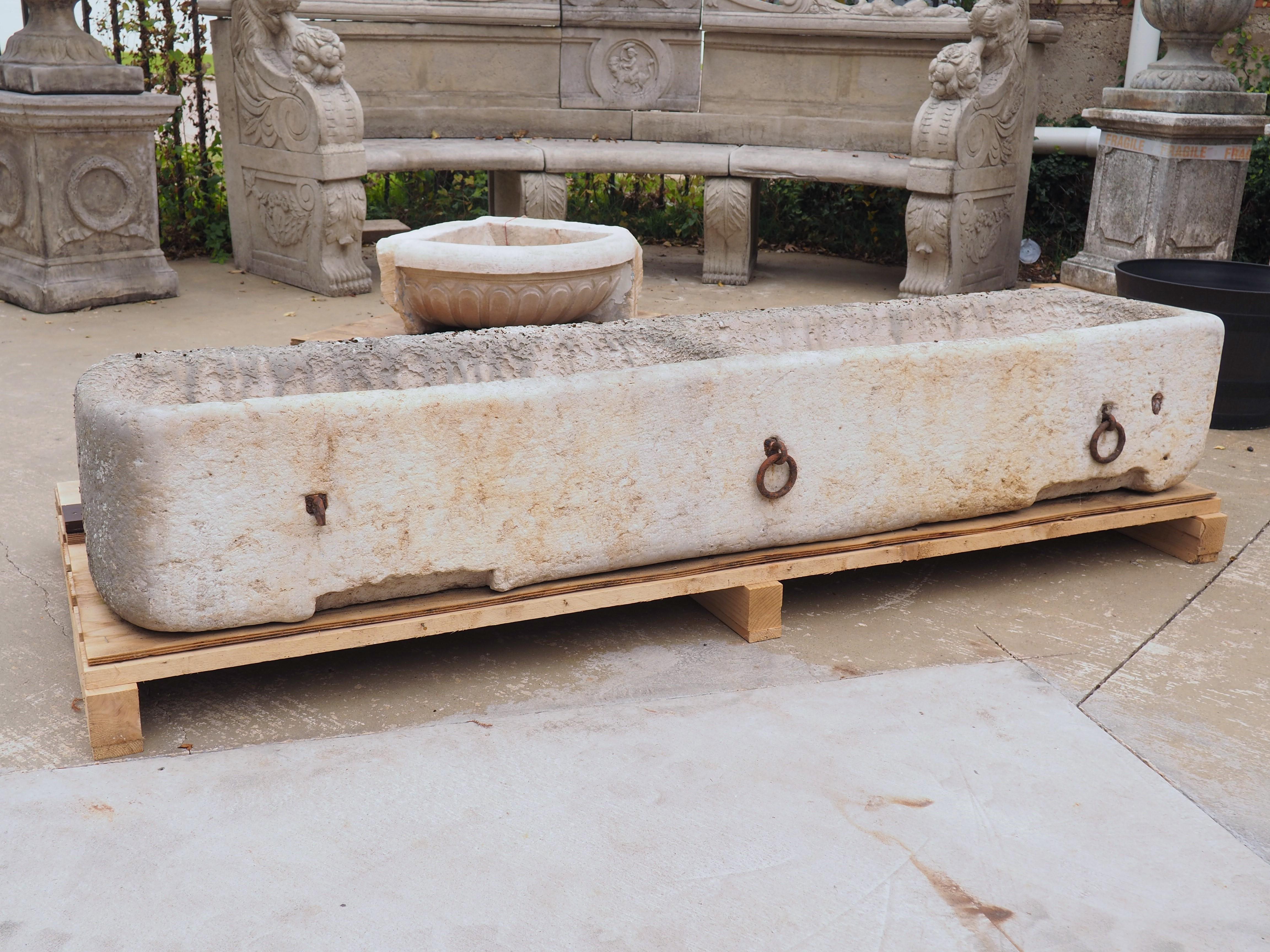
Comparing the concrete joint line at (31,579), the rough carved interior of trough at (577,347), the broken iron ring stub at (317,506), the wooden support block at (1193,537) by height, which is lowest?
the concrete joint line at (31,579)

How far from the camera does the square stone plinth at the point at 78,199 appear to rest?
5520 mm

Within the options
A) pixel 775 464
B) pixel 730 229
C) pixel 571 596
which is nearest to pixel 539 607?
pixel 571 596

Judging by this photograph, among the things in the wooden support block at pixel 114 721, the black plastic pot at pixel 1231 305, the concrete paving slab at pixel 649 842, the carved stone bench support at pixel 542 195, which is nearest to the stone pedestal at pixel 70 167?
the carved stone bench support at pixel 542 195

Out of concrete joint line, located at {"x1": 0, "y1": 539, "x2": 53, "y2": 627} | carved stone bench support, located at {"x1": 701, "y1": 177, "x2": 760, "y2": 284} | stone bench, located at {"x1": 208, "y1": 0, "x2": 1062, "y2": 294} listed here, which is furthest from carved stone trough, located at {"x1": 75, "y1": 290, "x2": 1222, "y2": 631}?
carved stone bench support, located at {"x1": 701, "y1": 177, "x2": 760, "y2": 284}

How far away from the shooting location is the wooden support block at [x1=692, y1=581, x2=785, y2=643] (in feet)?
9.16

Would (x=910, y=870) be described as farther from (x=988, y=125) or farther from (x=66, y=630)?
(x=988, y=125)

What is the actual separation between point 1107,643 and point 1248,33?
624 centimetres

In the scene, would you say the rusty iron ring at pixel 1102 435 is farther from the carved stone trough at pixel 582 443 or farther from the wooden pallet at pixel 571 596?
the wooden pallet at pixel 571 596

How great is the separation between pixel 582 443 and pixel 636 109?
203 inches

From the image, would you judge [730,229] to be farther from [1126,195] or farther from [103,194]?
[103,194]

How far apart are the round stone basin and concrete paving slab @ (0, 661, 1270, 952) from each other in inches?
63.7

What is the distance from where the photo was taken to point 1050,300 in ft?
11.7

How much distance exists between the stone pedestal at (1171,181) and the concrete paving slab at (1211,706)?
8.83 ft

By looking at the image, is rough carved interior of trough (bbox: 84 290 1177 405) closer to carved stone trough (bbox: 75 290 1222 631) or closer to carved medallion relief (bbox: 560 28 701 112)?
carved stone trough (bbox: 75 290 1222 631)
